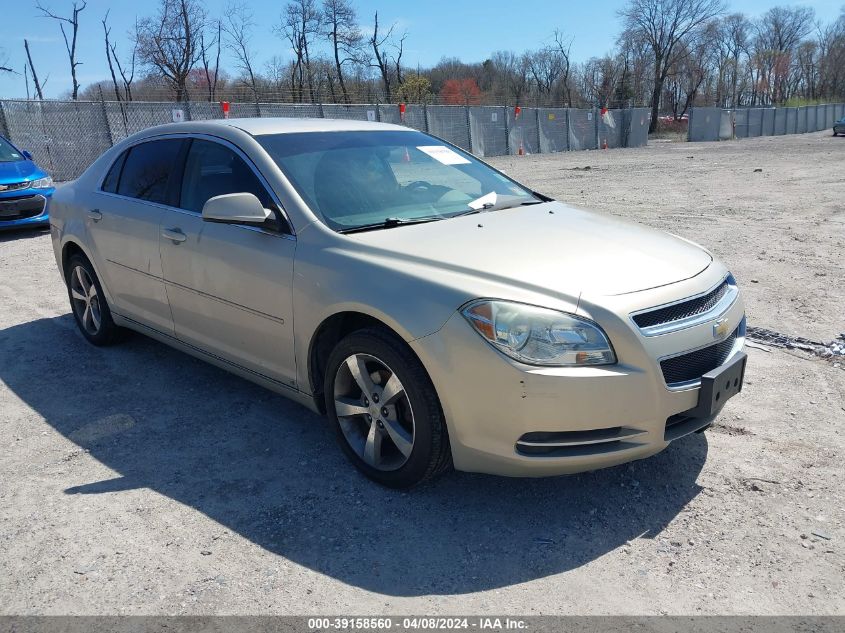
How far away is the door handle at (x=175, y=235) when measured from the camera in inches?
161

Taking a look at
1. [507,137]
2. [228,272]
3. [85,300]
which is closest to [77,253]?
[85,300]

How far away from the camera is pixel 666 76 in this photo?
73.5 m

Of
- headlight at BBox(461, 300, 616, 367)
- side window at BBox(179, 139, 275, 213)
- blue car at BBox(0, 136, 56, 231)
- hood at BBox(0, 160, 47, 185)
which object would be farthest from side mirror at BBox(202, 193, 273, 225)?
hood at BBox(0, 160, 47, 185)

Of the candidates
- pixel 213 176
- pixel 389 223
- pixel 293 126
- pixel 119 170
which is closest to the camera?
pixel 389 223

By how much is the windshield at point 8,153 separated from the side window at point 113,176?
762 centimetres

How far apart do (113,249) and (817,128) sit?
79.1 m

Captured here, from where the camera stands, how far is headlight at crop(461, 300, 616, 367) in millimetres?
2736

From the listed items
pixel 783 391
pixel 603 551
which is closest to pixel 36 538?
pixel 603 551

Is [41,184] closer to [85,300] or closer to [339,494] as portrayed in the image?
[85,300]

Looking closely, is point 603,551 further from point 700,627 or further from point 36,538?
point 36,538

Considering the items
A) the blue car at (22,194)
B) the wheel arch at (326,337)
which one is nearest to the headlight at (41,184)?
the blue car at (22,194)

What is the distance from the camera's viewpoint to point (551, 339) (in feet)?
8.99

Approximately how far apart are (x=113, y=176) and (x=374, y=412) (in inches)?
119

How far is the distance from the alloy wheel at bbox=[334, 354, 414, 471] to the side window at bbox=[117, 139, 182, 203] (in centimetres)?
195
